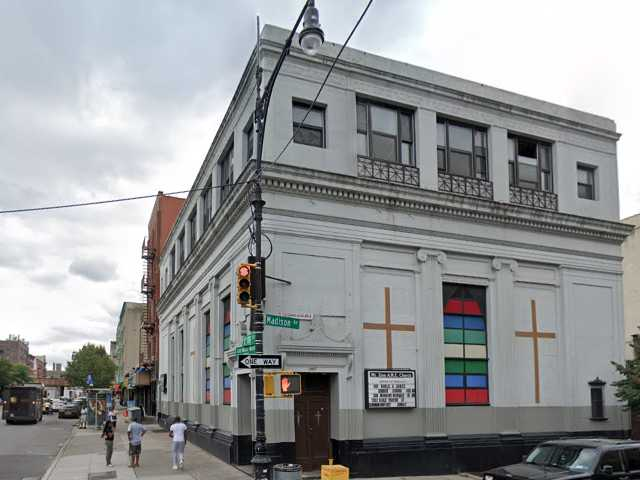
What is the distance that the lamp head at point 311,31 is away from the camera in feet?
39.7

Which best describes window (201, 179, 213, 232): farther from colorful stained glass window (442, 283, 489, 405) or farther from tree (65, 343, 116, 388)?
tree (65, 343, 116, 388)

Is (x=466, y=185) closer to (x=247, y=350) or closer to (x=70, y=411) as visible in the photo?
(x=247, y=350)

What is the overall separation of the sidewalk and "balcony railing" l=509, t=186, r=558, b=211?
A: 1238 cm

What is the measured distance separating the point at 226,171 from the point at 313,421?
393 inches

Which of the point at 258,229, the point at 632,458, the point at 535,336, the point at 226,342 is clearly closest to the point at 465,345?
the point at 535,336

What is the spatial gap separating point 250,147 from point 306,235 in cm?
365

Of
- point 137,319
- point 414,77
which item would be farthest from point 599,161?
point 137,319

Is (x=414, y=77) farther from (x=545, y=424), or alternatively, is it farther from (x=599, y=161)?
(x=545, y=424)

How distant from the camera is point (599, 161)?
25.1 m

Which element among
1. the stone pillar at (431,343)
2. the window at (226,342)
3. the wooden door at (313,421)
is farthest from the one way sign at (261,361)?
Answer: the window at (226,342)

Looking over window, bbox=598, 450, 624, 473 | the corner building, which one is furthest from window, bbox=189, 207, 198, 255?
window, bbox=598, 450, 624, 473

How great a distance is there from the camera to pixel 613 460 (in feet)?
41.5

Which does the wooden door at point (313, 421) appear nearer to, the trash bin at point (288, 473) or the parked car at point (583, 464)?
the trash bin at point (288, 473)

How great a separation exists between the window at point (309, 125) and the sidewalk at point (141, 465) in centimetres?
933
